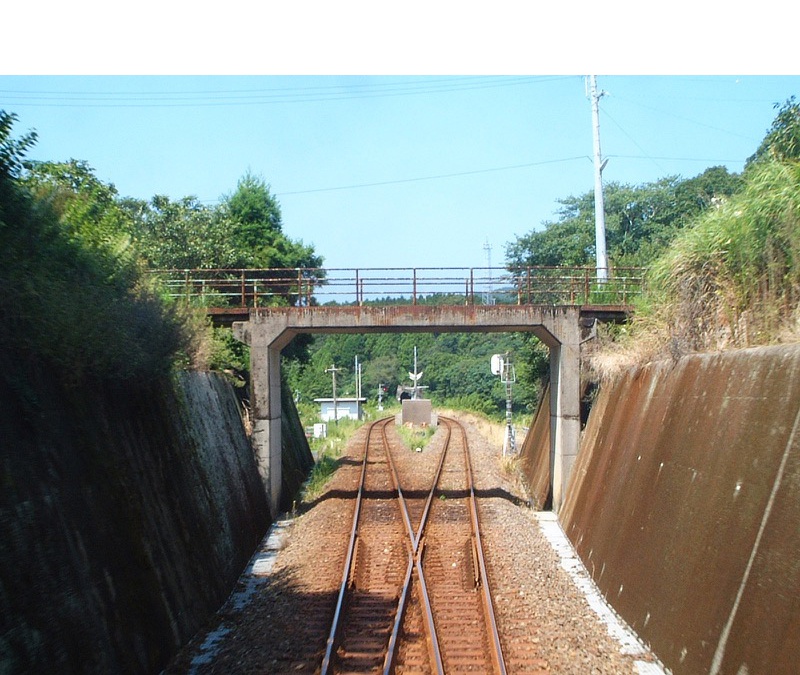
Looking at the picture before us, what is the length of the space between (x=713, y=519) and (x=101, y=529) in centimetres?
612

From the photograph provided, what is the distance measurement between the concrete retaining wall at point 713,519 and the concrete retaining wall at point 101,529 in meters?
5.50

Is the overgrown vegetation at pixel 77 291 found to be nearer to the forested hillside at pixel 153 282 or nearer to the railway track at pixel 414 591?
the forested hillside at pixel 153 282

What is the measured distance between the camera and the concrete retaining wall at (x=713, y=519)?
252 inches

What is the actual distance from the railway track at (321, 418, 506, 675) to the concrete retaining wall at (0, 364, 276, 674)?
78.7 inches

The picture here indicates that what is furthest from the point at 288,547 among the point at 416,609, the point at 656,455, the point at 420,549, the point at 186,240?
the point at 186,240

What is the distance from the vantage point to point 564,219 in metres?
42.7

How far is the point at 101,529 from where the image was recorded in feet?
25.3

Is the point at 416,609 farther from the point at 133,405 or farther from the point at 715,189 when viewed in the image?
the point at 715,189

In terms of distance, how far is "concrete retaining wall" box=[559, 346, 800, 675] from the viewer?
641 cm

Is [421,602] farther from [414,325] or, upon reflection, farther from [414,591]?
[414,325]

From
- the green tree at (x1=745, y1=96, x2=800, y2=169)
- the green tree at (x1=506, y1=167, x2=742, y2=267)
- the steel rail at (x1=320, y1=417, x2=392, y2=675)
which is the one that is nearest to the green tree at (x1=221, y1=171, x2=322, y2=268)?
the green tree at (x1=506, y1=167, x2=742, y2=267)

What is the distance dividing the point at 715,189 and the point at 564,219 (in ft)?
25.3

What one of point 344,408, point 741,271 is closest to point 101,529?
point 741,271

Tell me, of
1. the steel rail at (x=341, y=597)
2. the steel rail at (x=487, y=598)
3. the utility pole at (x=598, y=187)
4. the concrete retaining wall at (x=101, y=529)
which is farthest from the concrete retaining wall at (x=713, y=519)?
the utility pole at (x=598, y=187)
